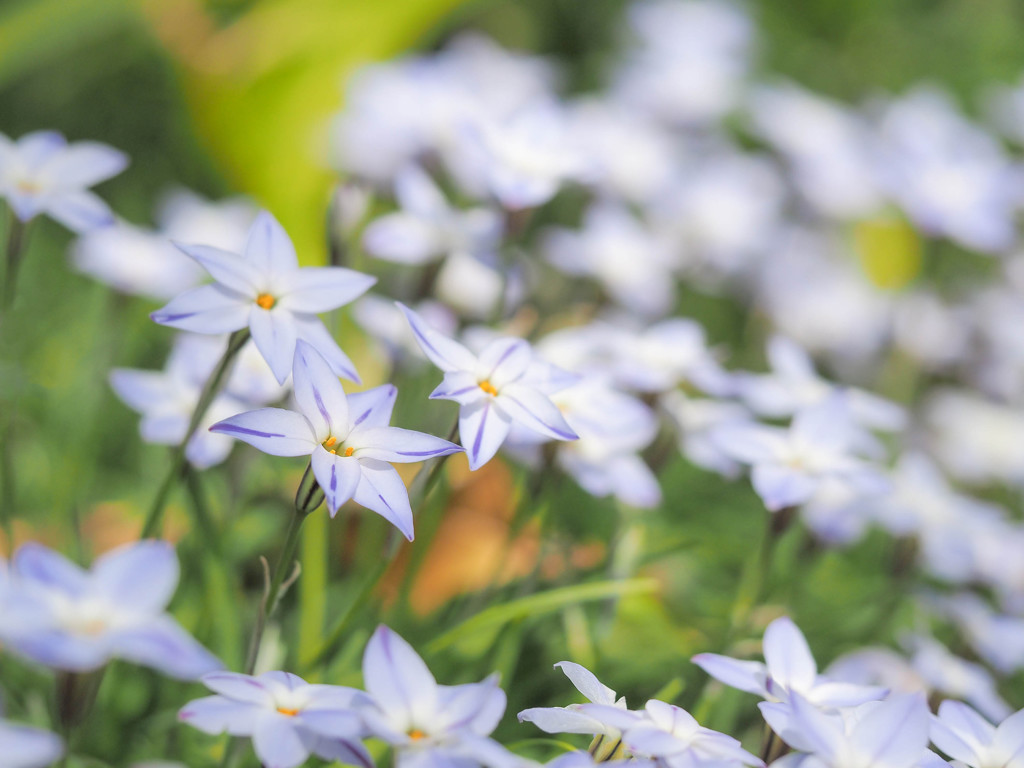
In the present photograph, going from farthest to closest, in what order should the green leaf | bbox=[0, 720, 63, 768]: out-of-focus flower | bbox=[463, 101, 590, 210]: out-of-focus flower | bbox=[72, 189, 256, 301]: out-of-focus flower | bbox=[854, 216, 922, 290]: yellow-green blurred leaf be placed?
bbox=[854, 216, 922, 290]: yellow-green blurred leaf < bbox=[72, 189, 256, 301]: out-of-focus flower < bbox=[463, 101, 590, 210]: out-of-focus flower < the green leaf < bbox=[0, 720, 63, 768]: out-of-focus flower

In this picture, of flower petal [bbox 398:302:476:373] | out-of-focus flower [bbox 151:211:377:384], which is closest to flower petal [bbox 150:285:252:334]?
out-of-focus flower [bbox 151:211:377:384]

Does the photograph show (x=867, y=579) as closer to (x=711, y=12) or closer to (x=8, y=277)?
(x=8, y=277)

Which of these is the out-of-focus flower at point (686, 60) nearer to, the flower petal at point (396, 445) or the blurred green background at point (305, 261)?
the blurred green background at point (305, 261)

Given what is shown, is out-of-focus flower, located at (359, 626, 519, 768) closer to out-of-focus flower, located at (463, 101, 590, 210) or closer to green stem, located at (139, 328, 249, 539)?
green stem, located at (139, 328, 249, 539)

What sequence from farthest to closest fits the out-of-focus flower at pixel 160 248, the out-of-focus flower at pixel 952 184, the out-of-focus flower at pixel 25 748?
1. the out-of-focus flower at pixel 952 184
2. the out-of-focus flower at pixel 160 248
3. the out-of-focus flower at pixel 25 748

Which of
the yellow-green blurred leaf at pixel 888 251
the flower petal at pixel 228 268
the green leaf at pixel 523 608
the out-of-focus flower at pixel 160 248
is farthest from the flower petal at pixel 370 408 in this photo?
the yellow-green blurred leaf at pixel 888 251

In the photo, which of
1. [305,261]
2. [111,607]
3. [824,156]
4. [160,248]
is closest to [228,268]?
[111,607]

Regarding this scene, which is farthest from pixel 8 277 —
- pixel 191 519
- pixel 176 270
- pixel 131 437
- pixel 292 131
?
pixel 292 131

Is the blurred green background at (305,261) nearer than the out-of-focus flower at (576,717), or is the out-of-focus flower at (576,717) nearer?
the out-of-focus flower at (576,717)
